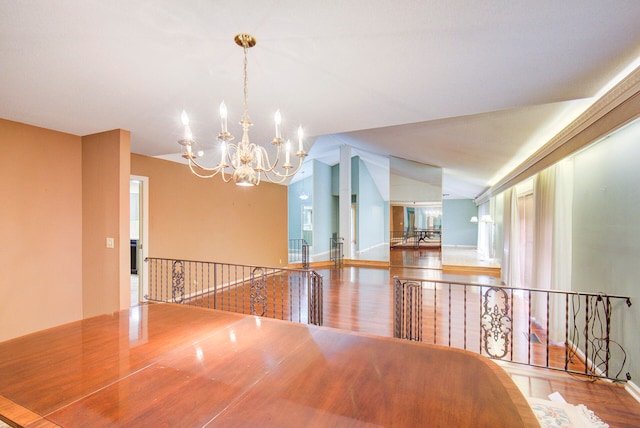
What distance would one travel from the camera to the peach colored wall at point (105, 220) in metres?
3.19

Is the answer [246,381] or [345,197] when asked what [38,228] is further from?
[345,197]

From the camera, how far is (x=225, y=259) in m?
5.92

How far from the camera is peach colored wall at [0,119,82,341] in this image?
2.88m

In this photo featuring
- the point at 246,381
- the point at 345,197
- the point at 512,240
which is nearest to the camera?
the point at 246,381

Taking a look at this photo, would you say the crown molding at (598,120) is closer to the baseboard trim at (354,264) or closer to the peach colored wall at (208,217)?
the peach colored wall at (208,217)

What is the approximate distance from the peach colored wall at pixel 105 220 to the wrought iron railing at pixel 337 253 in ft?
20.1

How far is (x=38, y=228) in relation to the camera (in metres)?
3.09

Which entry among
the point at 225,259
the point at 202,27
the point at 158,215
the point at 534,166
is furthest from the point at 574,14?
the point at 225,259

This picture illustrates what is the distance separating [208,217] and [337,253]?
15.1 feet

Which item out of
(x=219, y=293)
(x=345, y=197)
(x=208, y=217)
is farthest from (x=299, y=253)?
(x=208, y=217)

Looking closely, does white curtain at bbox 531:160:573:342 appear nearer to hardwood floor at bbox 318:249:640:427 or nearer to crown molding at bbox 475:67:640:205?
crown molding at bbox 475:67:640:205

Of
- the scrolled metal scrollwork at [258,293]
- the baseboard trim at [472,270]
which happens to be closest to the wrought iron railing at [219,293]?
the scrolled metal scrollwork at [258,293]

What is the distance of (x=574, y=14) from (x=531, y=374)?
2953 mm

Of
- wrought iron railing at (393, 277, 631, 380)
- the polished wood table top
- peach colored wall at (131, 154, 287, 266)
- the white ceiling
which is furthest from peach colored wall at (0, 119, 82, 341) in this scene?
wrought iron railing at (393, 277, 631, 380)
